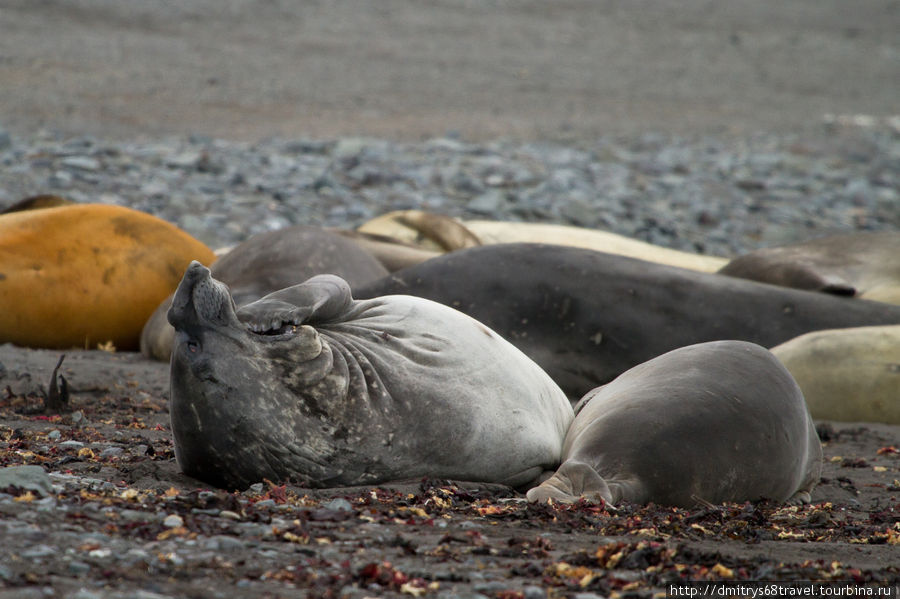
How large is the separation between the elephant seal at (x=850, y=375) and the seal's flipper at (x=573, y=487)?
8.54 ft

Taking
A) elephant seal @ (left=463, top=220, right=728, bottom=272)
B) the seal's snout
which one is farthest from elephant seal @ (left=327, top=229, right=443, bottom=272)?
the seal's snout

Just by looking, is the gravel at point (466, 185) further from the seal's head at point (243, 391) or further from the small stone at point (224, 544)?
the small stone at point (224, 544)

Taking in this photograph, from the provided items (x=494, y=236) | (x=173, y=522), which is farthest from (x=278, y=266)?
(x=173, y=522)

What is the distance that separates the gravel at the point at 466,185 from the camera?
34.2ft

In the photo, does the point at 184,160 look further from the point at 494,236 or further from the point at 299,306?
the point at 299,306

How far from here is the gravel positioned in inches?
410

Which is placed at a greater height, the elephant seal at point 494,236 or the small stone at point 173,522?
the small stone at point 173,522

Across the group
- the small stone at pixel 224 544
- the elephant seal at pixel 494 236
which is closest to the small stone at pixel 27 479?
the small stone at pixel 224 544

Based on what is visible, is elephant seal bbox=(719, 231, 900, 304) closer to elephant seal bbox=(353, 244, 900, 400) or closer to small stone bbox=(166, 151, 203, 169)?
elephant seal bbox=(353, 244, 900, 400)

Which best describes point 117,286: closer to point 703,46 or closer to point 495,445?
point 495,445

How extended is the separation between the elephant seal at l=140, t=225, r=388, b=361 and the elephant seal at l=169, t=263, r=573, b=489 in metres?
2.61

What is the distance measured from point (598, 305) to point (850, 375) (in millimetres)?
1335

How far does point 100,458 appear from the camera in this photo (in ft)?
12.2

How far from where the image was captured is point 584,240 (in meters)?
8.51
